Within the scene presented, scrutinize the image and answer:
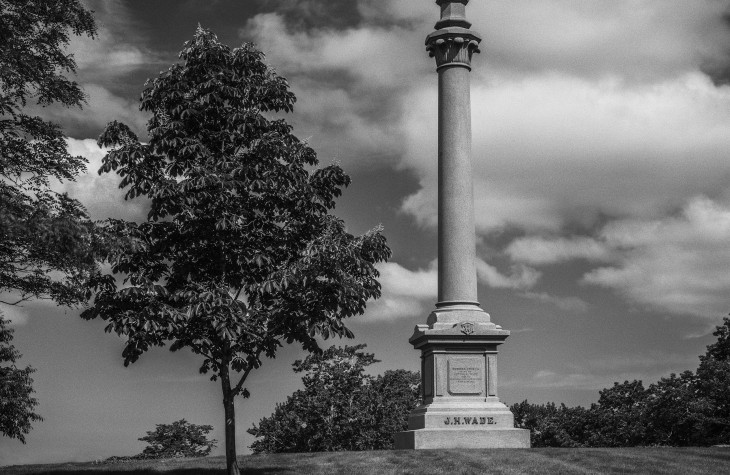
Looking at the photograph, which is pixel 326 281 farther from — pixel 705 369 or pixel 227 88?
pixel 705 369

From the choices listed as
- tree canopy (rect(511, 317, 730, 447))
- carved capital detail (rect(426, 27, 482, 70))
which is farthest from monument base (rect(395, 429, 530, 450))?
tree canopy (rect(511, 317, 730, 447))

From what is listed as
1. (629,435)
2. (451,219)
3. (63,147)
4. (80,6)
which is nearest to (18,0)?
(80,6)

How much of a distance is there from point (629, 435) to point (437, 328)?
140 ft

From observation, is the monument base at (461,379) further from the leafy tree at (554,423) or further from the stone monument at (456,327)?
the leafy tree at (554,423)

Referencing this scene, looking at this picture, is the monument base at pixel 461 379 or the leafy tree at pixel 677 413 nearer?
the monument base at pixel 461 379

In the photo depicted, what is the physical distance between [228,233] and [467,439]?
1057 centimetres

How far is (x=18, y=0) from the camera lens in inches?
695

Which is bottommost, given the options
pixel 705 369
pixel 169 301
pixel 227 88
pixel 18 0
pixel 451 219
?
pixel 705 369

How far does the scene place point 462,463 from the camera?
20859 mm

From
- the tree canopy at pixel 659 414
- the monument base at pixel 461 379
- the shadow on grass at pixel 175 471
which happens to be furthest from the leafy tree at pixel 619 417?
the shadow on grass at pixel 175 471

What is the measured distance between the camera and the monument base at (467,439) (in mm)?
25000

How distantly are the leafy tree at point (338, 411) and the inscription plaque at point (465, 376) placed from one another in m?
23.8

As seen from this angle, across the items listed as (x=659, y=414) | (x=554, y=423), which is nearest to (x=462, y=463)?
(x=659, y=414)

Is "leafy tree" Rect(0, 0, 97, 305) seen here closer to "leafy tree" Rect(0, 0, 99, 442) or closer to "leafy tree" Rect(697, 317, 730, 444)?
"leafy tree" Rect(0, 0, 99, 442)
